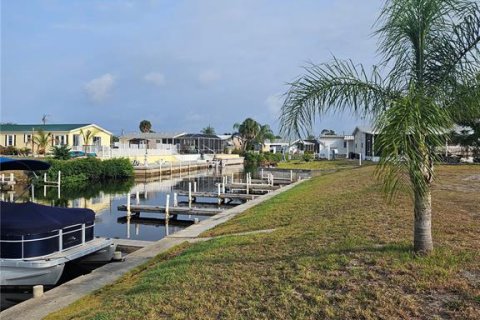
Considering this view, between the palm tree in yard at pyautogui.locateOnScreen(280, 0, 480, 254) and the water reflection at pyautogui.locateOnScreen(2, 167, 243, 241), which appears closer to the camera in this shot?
the palm tree in yard at pyautogui.locateOnScreen(280, 0, 480, 254)

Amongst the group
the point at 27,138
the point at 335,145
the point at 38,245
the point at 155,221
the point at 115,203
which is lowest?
the point at 155,221

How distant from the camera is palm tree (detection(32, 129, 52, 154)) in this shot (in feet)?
173

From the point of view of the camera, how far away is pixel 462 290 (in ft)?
18.3

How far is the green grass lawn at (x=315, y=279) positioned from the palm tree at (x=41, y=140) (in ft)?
156

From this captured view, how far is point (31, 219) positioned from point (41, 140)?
46.1 metres

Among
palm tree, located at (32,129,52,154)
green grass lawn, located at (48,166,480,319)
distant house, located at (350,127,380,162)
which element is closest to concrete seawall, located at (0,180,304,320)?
green grass lawn, located at (48,166,480,319)

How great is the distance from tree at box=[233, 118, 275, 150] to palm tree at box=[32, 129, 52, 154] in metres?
40.0

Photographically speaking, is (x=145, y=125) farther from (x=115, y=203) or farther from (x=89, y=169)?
(x=115, y=203)

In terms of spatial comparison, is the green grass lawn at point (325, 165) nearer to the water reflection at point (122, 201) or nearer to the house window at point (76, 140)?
Answer: the water reflection at point (122, 201)

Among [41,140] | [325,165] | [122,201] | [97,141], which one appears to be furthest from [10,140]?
[325,165]

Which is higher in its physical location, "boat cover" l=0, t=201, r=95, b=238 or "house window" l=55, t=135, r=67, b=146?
"house window" l=55, t=135, r=67, b=146

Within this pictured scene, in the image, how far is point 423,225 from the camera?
674 cm

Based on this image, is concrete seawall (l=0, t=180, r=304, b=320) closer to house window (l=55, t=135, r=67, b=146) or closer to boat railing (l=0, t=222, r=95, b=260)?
boat railing (l=0, t=222, r=95, b=260)

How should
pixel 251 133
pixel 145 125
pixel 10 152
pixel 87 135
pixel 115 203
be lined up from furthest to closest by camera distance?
1. pixel 145 125
2. pixel 251 133
3. pixel 87 135
4. pixel 10 152
5. pixel 115 203
